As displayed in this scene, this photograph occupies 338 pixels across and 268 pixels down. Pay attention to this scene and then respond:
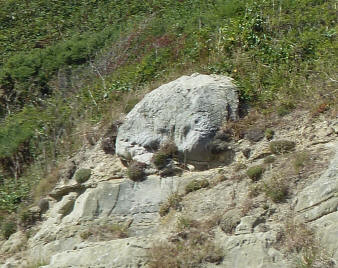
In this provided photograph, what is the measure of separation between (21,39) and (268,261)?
11.7m

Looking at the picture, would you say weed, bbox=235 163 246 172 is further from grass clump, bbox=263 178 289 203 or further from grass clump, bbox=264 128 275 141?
grass clump, bbox=263 178 289 203

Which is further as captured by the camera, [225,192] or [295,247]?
[225,192]

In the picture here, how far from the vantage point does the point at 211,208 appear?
10.3 meters

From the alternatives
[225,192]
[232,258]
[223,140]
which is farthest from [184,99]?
[232,258]

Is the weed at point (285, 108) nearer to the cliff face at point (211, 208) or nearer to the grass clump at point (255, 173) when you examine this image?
the cliff face at point (211, 208)

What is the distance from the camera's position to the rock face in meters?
A: 11.4

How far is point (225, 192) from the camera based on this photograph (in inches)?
412

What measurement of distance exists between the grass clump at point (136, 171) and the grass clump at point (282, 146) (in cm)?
222

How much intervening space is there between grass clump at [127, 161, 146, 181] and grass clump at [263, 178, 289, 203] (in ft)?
7.91

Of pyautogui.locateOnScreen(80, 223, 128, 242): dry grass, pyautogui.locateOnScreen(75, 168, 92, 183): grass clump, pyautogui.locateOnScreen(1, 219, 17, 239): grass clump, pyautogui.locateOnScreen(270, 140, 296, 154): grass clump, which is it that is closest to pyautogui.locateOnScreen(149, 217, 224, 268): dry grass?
pyautogui.locateOnScreen(80, 223, 128, 242): dry grass

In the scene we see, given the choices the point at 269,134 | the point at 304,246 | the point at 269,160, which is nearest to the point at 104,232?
the point at 269,160

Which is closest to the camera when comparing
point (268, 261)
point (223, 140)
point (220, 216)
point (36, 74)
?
point (268, 261)

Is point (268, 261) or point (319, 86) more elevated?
point (319, 86)

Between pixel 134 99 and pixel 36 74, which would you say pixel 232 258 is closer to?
pixel 134 99
